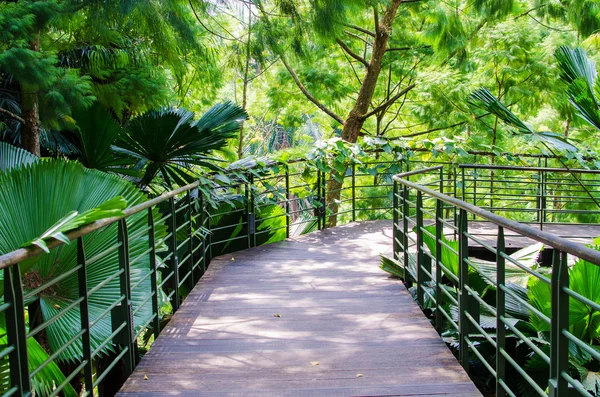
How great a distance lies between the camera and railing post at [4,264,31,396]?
2018 millimetres

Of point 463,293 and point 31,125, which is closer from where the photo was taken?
point 463,293

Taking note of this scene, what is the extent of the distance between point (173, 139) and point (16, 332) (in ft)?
10.9

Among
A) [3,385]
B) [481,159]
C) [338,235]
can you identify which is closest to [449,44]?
[481,159]

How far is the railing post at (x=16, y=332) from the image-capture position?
2.02 meters

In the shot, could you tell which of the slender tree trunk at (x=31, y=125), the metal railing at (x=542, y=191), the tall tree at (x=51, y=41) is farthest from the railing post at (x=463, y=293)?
the slender tree trunk at (x=31, y=125)

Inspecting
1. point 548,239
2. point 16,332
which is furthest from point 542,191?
point 16,332

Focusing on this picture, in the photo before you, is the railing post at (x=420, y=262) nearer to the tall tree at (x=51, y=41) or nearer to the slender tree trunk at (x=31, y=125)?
the tall tree at (x=51, y=41)

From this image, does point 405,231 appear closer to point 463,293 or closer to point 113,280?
point 463,293

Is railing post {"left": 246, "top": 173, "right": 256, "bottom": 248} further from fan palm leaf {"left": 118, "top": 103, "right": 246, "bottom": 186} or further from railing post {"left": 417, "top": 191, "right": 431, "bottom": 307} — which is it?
railing post {"left": 417, "top": 191, "right": 431, "bottom": 307}

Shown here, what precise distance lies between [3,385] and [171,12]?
293 centimetres

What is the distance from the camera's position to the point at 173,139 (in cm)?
519

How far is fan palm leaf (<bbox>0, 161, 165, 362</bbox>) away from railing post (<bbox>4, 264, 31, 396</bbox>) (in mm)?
670

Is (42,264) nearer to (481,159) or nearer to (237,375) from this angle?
(237,375)

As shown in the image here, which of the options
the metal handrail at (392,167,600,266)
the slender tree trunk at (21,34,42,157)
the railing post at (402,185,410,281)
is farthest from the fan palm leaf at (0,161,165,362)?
the railing post at (402,185,410,281)
